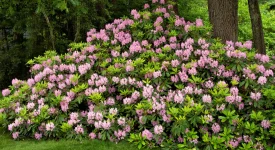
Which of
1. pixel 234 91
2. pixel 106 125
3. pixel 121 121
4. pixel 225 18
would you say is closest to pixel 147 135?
pixel 121 121

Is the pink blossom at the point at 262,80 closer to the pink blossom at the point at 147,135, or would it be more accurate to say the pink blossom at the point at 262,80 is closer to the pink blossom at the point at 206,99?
the pink blossom at the point at 206,99

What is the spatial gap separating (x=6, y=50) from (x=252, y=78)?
19.9 feet

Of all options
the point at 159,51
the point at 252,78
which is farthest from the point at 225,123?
the point at 159,51

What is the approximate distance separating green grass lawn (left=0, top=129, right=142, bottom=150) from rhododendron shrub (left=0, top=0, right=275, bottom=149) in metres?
0.10

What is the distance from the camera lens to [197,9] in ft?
32.4

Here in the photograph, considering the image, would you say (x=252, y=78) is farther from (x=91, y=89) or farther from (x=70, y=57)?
(x=70, y=57)

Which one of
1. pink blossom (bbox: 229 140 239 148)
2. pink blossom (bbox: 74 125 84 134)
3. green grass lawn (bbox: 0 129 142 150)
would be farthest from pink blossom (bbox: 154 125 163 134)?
pink blossom (bbox: 74 125 84 134)

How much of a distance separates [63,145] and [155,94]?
1.45 m

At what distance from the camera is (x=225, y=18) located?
6492 mm

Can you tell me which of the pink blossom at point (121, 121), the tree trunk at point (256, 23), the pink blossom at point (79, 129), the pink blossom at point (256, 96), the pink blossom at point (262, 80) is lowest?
the pink blossom at point (79, 129)

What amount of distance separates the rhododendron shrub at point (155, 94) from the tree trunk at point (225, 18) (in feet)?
1.80

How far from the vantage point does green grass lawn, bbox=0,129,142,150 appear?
4.48m

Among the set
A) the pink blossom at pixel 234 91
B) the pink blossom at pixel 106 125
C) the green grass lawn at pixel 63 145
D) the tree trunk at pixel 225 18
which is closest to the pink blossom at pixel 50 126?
the green grass lawn at pixel 63 145

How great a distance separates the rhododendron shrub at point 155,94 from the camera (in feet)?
14.3
